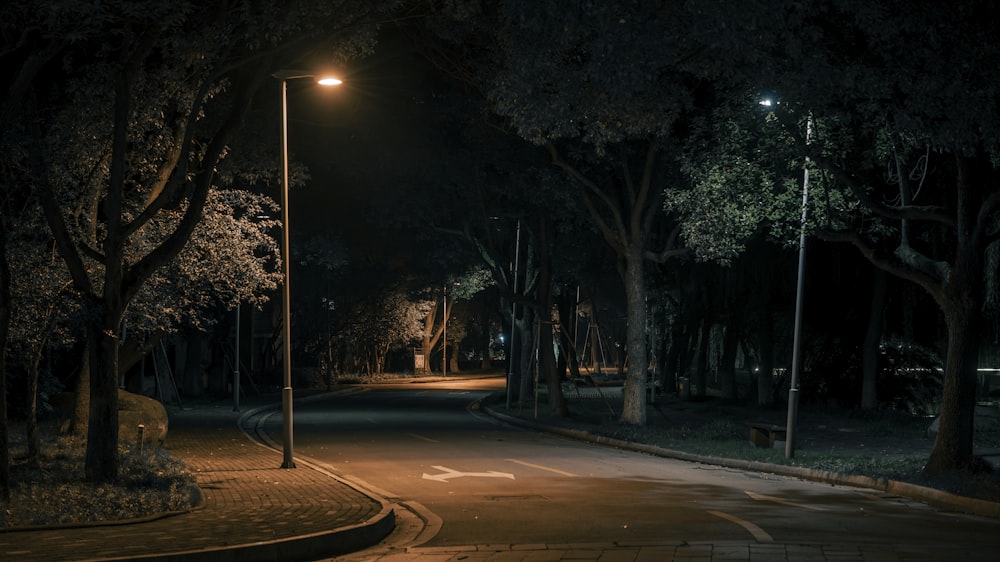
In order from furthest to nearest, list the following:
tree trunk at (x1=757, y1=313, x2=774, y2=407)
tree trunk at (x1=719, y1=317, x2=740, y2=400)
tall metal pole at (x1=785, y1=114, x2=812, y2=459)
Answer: tree trunk at (x1=719, y1=317, x2=740, y2=400) < tree trunk at (x1=757, y1=313, x2=774, y2=407) < tall metal pole at (x1=785, y1=114, x2=812, y2=459)

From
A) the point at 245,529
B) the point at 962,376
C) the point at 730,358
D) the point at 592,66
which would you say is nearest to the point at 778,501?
the point at 962,376

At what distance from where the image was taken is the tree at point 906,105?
49.4 ft

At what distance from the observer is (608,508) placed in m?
14.3

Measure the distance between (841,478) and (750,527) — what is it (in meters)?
6.80

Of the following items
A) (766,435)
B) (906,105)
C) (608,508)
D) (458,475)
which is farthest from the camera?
(766,435)

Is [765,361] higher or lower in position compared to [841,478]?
higher

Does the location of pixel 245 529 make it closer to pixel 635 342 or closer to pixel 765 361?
pixel 635 342

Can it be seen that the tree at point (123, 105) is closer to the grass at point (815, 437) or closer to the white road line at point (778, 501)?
the white road line at point (778, 501)

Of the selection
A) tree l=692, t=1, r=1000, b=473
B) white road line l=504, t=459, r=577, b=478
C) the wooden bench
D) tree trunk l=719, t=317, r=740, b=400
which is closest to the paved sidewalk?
white road line l=504, t=459, r=577, b=478

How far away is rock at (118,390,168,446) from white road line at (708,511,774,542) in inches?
524

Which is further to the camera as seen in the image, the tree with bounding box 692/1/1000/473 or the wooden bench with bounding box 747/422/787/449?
the wooden bench with bounding box 747/422/787/449

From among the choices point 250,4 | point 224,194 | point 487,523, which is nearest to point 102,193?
point 224,194

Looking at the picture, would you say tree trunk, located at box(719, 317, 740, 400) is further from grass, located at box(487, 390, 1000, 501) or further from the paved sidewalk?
the paved sidewalk

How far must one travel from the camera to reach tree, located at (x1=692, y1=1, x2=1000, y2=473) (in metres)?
15.1
